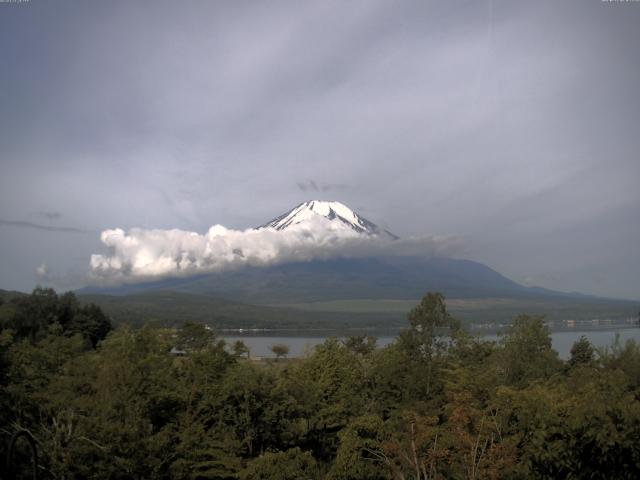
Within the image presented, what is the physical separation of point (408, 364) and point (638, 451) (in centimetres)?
1418

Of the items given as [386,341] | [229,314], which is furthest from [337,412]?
[229,314]

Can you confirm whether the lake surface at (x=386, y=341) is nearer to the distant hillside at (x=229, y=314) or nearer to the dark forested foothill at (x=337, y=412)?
the distant hillside at (x=229, y=314)

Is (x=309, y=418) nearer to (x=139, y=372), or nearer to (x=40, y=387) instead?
(x=139, y=372)

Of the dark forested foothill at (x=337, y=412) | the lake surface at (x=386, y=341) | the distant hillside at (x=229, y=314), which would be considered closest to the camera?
the dark forested foothill at (x=337, y=412)

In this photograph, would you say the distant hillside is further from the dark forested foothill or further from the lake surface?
the dark forested foothill

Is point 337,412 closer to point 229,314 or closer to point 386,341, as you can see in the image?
point 386,341

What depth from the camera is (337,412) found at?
22828 mm

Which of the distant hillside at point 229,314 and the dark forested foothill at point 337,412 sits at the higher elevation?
the dark forested foothill at point 337,412

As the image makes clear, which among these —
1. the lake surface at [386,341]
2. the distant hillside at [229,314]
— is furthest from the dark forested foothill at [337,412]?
the distant hillside at [229,314]

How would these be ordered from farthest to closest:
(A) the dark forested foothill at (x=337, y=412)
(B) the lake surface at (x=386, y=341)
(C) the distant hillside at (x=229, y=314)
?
1. (C) the distant hillside at (x=229, y=314)
2. (B) the lake surface at (x=386, y=341)
3. (A) the dark forested foothill at (x=337, y=412)

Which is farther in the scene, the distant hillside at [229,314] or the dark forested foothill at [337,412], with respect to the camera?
the distant hillside at [229,314]

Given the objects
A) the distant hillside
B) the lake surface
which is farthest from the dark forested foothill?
the distant hillside

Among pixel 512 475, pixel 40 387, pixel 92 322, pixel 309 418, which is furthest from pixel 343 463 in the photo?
pixel 92 322

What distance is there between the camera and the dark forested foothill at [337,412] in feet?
41.6
